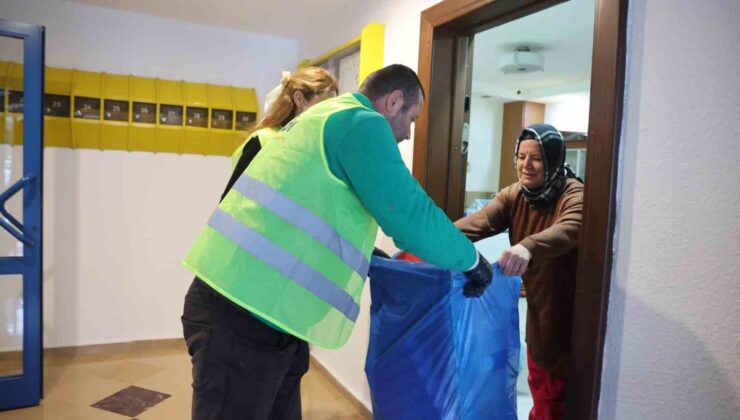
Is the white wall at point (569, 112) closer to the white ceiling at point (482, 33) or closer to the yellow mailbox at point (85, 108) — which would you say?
the white ceiling at point (482, 33)

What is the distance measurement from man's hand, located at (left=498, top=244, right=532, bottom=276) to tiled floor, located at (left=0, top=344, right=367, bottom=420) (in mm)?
1581

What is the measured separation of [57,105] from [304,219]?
2.75 metres

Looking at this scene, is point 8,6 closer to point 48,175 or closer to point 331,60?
point 48,175

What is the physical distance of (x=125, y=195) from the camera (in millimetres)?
3389

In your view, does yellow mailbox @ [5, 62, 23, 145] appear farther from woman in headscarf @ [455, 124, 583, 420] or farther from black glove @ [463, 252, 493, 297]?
black glove @ [463, 252, 493, 297]

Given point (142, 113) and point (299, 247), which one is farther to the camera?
point (142, 113)

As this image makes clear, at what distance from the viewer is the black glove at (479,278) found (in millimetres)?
1223

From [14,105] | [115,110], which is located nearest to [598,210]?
[14,105]

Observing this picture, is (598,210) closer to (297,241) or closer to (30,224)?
(297,241)

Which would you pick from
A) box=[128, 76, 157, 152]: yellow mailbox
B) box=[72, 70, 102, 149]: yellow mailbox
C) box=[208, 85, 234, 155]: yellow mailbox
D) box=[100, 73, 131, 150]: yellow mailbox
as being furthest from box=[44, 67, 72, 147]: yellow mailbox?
box=[208, 85, 234, 155]: yellow mailbox

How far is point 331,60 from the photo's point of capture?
2.95 metres

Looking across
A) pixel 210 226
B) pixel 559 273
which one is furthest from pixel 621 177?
pixel 210 226

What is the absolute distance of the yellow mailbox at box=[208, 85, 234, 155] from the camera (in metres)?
3.49

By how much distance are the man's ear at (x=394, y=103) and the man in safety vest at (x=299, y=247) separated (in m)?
0.09
